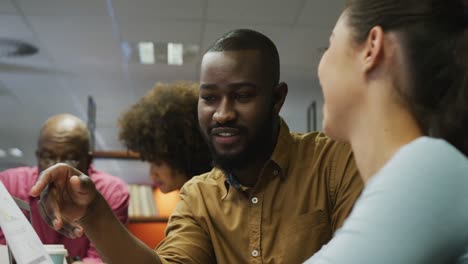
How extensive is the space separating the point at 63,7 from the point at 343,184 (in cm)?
295

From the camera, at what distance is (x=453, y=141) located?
2.19 ft

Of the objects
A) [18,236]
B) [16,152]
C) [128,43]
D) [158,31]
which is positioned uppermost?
[18,236]

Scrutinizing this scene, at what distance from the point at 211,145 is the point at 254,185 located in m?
0.15

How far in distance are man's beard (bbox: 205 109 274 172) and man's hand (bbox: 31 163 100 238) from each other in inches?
15.6

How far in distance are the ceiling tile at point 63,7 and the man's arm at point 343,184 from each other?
2.67 meters

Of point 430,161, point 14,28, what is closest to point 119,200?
point 430,161

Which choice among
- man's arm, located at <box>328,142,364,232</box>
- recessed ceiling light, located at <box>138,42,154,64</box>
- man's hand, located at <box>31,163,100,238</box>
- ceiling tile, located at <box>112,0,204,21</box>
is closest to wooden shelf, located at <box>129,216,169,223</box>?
man's arm, located at <box>328,142,364,232</box>

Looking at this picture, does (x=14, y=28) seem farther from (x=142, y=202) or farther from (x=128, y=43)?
(x=142, y=202)

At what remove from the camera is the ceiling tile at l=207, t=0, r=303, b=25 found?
3439 millimetres

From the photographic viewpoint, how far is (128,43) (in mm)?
4184

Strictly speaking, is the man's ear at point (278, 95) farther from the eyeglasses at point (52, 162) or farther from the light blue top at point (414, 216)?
the eyeglasses at point (52, 162)

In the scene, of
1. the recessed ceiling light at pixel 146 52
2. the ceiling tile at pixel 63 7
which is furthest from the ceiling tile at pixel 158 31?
the ceiling tile at pixel 63 7

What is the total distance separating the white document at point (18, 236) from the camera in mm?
679

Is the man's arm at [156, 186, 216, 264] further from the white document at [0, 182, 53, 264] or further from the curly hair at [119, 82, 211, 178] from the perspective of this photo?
the curly hair at [119, 82, 211, 178]
